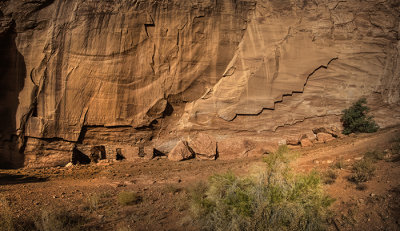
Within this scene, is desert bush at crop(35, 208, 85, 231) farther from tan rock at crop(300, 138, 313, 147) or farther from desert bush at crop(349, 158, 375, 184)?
tan rock at crop(300, 138, 313, 147)

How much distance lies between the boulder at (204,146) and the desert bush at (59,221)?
482 cm

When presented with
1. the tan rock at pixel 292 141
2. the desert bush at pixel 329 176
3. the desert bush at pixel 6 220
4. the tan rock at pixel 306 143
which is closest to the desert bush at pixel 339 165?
the desert bush at pixel 329 176

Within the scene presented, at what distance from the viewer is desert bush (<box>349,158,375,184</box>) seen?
20.2 feet

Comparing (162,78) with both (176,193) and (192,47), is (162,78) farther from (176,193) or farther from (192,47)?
(176,193)

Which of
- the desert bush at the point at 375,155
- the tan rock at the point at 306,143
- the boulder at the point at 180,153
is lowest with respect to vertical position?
the boulder at the point at 180,153

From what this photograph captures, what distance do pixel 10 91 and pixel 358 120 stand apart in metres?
11.7

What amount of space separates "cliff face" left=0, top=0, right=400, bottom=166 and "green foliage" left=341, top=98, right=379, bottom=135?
30 cm

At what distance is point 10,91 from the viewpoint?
881 centimetres

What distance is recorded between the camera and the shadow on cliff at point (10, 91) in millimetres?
8516

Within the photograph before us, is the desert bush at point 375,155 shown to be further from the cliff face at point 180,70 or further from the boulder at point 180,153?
the boulder at point 180,153

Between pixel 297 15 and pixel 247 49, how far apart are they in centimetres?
216

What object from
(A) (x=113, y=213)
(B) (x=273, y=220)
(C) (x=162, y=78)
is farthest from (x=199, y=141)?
(B) (x=273, y=220)

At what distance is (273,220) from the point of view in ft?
14.7

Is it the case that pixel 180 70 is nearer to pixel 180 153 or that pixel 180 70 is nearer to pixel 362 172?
pixel 180 153
